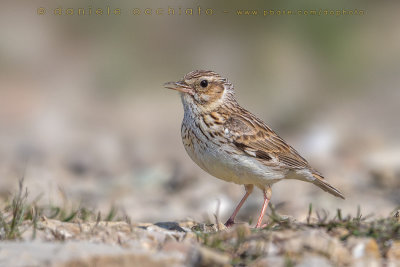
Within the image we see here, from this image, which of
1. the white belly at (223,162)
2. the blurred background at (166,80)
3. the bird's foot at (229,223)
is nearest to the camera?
the bird's foot at (229,223)

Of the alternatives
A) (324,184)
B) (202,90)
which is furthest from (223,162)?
(324,184)

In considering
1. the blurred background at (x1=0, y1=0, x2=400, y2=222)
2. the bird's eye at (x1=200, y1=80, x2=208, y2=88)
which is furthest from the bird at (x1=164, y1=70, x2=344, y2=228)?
the blurred background at (x1=0, y1=0, x2=400, y2=222)

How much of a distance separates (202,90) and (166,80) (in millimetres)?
9671

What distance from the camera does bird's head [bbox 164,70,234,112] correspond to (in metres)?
8.01

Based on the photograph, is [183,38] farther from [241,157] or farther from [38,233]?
[38,233]

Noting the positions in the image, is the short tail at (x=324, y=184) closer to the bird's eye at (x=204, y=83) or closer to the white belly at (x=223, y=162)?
the white belly at (x=223, y=162)

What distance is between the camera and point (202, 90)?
8.14 m

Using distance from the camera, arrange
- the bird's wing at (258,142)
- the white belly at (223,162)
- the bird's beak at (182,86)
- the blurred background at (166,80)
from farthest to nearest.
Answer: the blurred background at (166,80) < the bird's beak at (182,86) < the bird's wing at (258,142) < the white belly at (223,162)

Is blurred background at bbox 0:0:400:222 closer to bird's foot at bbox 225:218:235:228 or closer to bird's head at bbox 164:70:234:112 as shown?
bird's head at bbox 164:70:234:112

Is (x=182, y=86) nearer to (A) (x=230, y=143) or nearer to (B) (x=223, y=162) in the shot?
(A) (x=230, y=143)

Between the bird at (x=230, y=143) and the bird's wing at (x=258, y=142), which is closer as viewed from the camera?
the bird at (x=230, y=143)

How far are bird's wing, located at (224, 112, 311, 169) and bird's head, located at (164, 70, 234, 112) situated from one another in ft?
0.86

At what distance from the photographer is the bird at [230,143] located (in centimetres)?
744

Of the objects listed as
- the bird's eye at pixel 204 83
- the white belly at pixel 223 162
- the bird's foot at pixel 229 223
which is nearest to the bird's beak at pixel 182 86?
the bird's eye at pixel 204 83
